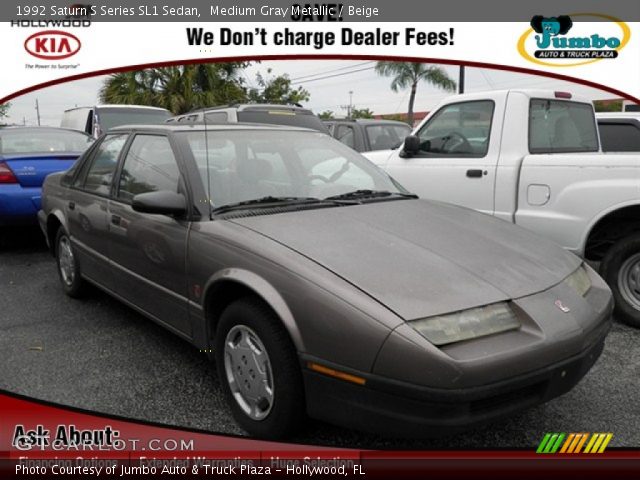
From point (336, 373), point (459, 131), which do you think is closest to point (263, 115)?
point (459, 131)

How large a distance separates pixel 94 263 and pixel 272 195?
68.6 inches

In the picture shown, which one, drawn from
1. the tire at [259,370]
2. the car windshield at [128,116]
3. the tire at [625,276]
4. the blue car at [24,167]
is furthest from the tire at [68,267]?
the car windshield at [128,116]

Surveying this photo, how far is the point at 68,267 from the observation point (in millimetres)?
4684

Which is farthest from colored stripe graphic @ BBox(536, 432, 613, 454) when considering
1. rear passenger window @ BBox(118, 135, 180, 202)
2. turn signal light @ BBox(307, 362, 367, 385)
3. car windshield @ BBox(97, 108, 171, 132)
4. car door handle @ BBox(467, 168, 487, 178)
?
car windshield @ BBox(97, 108, 171, 132)

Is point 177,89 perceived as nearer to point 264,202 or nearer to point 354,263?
point 264,202

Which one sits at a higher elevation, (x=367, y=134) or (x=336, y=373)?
(x=367, y=134)

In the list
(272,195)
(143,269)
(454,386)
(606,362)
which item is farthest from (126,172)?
(606,362)

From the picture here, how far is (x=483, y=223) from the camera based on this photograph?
10.5ft

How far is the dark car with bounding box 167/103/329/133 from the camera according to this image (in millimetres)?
7695

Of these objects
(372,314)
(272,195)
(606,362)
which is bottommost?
(606,362)

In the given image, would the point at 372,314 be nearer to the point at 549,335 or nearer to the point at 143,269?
the point at 549,335

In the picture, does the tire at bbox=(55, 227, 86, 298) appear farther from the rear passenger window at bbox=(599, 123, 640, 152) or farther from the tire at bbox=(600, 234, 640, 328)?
the rear passenger window at bbox=(599, 123, 640, 152)

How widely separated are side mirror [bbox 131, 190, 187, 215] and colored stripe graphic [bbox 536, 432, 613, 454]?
2088mm

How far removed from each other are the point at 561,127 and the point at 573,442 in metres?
3.35
